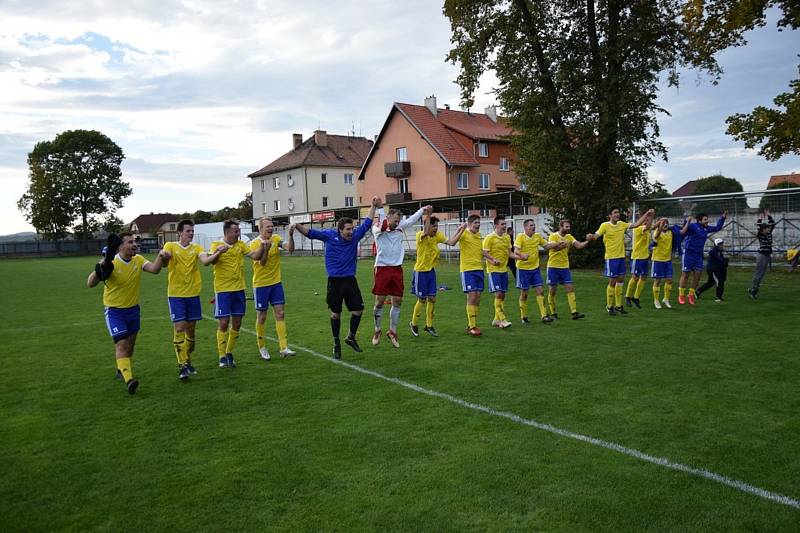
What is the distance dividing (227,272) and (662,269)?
10286 millimetres

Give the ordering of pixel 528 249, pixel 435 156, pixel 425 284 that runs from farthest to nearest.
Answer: pixel 435 156 < pixel 528 249 < pixel 425 284

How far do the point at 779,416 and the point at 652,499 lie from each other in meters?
2.72

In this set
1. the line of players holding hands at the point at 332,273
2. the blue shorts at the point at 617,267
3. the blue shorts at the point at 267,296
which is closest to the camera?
the line of players holding hands at the point at 332,273

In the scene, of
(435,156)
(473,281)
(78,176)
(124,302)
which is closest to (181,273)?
(124,302)

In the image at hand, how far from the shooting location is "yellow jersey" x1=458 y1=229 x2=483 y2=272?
36.7ft

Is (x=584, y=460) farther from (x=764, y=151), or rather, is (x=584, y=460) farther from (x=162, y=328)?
(x=764, y=151)

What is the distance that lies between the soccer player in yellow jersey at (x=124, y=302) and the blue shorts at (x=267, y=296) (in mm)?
1903

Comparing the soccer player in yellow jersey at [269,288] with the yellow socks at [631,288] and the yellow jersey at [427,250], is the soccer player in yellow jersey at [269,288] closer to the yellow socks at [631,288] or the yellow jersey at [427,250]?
the yellow jersey at [427,250]

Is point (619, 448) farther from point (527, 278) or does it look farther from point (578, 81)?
point (578, 81)

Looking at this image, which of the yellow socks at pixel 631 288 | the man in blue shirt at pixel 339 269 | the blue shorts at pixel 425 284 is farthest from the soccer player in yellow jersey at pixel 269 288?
the yellow socks at pixel 631 288

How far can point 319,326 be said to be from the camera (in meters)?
12.8

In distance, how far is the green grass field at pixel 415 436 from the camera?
4.27 meters

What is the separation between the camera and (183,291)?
8.33m

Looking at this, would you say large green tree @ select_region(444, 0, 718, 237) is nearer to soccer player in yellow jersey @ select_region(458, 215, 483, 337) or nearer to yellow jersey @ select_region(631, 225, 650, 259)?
yellow jersey @ select_region(631, 225, 650, 259)
